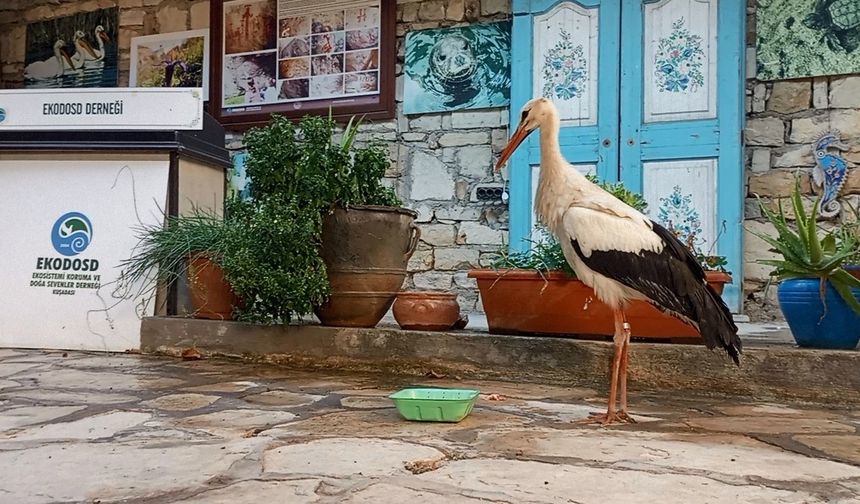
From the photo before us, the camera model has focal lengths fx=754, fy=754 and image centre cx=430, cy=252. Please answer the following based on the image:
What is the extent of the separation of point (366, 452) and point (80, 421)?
1.01 meters

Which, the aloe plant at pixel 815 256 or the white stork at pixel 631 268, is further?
the aloe plant at pixel 815 256

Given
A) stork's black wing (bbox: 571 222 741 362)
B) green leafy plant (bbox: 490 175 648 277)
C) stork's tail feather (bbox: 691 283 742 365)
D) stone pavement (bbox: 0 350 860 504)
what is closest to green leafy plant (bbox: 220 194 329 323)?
stone pavement (bbox: 0 350 860 504)

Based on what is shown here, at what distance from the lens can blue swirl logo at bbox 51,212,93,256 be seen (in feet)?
14.1

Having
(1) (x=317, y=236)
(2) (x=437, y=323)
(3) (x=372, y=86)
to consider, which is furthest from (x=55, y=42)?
(2) (x=437, y=323)

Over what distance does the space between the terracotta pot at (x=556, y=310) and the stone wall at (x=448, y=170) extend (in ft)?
8.18

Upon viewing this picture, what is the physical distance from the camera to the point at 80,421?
233 centimetres

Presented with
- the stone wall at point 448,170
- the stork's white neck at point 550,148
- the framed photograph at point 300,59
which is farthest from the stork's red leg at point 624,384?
the framed photograph at point 300,59

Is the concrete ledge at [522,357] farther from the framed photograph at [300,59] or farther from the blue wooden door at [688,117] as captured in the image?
the framed photograph at [300,59]

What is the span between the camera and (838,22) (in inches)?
199

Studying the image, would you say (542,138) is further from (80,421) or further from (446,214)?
(446,214)

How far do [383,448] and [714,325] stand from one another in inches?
51.4

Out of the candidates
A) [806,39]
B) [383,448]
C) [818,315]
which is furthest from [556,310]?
[806,39]

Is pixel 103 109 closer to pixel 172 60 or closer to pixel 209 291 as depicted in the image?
pixel 209 291

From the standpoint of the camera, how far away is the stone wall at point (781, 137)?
200 inches
